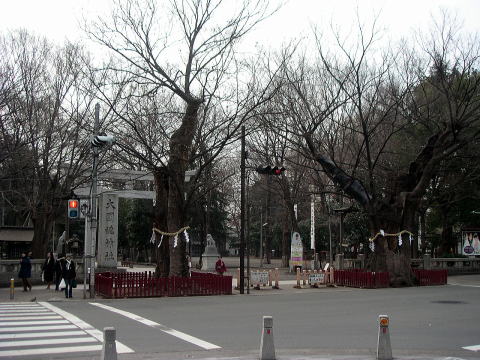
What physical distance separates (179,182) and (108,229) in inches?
379

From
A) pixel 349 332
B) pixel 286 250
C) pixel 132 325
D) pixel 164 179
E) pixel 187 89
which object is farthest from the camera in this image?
pixel 286 250

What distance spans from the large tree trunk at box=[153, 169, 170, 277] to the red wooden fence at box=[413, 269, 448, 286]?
12.9 metres

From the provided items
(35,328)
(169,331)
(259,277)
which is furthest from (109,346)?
(259,277)

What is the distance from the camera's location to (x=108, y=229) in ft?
101

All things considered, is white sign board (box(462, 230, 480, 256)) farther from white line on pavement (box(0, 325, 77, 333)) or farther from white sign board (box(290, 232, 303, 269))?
white line on pavement (box(0, 325, 77, 333))

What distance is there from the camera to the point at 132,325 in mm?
13141

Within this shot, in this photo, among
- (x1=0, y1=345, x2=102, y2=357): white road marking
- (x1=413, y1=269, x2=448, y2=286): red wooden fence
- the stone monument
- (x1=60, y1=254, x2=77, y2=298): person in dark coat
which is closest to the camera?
(x1=0, y1=345, x2=102, y2=357): white road marking

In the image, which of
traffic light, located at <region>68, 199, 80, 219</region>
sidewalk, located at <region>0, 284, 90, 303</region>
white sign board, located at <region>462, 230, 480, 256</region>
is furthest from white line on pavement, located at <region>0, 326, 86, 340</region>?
white sign board, located at <region>462, 230, 480, 256</region>

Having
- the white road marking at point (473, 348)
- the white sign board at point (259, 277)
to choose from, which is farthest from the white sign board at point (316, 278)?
the white road marking at point (473, 348)

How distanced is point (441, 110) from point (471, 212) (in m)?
15.5

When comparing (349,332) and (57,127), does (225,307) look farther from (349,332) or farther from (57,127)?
(57,127)

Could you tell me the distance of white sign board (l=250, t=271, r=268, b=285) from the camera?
983 inches

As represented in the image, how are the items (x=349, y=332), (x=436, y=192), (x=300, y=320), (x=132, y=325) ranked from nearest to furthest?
(x=349, y=332) → (x=132, y=325) → (x=300, y=320) → (x=436, y=192)

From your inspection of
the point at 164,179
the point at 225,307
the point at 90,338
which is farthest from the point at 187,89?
the point at 90,338
